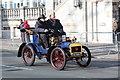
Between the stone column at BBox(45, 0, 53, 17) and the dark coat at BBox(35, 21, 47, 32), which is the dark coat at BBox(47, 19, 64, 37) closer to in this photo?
the dark coat at BBox(35, 21, 47, 32)

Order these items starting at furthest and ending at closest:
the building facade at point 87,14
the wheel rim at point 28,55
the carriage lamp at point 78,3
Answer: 1. the carriage lamp at point 78,3
2. the building facade at point 87,14
3. the wheel rim at point 28,55

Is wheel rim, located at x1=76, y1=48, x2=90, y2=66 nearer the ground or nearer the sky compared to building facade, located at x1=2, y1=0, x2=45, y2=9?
nearer the ground

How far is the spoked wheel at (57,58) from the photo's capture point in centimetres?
1079

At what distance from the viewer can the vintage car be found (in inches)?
425

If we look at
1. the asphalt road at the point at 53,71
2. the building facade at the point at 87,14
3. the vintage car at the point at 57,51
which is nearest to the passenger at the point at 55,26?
the vintage car at the point at 57,51

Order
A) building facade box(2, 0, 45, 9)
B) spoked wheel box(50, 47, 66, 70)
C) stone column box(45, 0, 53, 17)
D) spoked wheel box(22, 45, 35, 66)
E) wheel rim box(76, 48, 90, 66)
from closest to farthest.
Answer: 1. spoked wheel box(50, 47, 66, 70)
2. wheel rim box(76, 48, 90, 66)
3. spoked wheel box(22, 45, 35, 66)
4. stone column box(45, 0, 53, 17)
5. building facade box(2, 0, 45, 9)

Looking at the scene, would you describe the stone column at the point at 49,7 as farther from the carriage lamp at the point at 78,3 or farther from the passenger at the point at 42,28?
the passenger at the point at 42,28

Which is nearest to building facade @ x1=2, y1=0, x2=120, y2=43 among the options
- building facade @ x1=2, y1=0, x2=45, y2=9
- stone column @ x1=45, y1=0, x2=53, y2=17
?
stone column @ x1=45, y1=0, x2=53, y2=17

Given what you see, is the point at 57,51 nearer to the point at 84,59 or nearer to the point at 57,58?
the point at 57,58

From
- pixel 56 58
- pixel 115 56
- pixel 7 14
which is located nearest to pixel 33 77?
pixel 56 58

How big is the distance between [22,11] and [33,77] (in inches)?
867

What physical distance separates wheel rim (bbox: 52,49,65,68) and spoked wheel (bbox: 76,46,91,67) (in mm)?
719

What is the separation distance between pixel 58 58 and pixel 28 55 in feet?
5.06

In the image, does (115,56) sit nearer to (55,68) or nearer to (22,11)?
(55,68)
